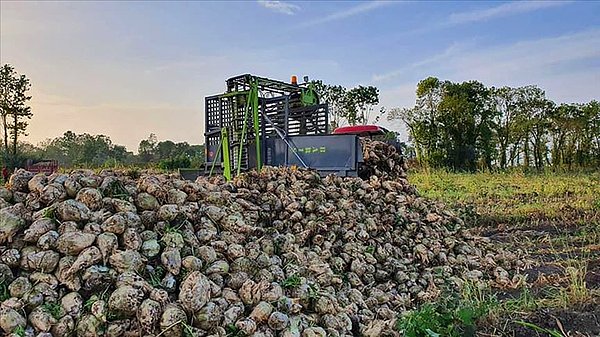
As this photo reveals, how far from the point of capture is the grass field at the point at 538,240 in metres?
2.83

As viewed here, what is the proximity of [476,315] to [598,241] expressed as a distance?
4.32 meters

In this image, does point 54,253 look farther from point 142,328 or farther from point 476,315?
point 476,315

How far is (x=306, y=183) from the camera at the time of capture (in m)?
4.52

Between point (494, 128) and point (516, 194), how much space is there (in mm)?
9440

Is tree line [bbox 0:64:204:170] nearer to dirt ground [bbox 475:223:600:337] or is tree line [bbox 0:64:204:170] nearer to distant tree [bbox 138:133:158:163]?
distant tree [bbox 138:133:158:163]

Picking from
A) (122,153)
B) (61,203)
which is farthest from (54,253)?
(122,153)

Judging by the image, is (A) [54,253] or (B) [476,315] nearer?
(A) [54,253]

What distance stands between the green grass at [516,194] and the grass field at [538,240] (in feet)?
0.05

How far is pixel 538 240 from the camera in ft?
20.8

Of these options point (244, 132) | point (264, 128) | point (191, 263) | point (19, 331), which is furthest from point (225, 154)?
point (19, 331)

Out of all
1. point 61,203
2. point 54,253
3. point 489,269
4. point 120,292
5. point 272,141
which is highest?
point 272,141

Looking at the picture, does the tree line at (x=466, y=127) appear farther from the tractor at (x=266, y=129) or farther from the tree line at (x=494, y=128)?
the tractor at (x=266, y=129)

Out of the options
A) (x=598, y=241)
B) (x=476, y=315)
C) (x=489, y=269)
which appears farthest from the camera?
(x=598, y=241)

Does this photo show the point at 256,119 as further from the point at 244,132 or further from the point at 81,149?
the point at 81,149
